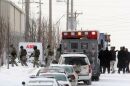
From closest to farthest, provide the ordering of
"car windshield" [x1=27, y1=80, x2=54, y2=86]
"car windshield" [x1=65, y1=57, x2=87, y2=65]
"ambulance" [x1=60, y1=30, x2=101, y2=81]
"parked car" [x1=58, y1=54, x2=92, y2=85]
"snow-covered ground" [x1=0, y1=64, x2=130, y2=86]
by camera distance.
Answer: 1. "car windshield" [x1=27, y1=80, x2=54, y2=86]
2. "snow-covered ground" [x1=0, y1=64, x2=130, y2=86]
3. "parked car" [x1=58, y1=54, x2=92, y2=85]
4. "car windshield" [x1=65, y1=57, x2=87, y2=65]
5. "ambulance" [x1=60, y1=30, x2=101, y2=81]

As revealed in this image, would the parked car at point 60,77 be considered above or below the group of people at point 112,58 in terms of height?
above

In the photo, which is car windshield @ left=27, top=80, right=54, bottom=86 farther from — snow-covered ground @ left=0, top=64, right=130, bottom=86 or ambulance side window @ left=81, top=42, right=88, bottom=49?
ambulance side window @ left=81, top=42, right=88, bottom=49

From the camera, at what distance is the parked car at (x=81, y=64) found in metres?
29.5

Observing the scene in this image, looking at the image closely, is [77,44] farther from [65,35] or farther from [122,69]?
[122,69]

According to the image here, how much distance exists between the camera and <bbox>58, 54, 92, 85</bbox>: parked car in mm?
29469

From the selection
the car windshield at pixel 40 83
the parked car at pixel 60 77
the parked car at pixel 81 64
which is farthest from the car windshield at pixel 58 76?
the parked car at pixel 81 64

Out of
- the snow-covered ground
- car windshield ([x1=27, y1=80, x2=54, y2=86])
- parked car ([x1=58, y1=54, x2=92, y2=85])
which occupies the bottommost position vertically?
the snow-covered ground

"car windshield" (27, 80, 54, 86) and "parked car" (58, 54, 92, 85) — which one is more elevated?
"car windshield" (27, 80, 54, 86)

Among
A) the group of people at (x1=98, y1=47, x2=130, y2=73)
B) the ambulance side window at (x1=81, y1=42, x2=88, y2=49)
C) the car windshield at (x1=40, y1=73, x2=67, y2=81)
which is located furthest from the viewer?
the group of people at (x1=98, y1=47, x2=130, y2=73)

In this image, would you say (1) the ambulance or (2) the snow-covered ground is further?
(1) the ambulance

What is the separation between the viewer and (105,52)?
36.9 meters

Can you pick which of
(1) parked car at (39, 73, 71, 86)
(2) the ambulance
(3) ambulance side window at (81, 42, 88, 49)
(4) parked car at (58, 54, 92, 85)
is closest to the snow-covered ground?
(2) the ambulance

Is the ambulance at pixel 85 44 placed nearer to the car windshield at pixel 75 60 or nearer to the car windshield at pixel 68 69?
the car windshield at pixel 75 60

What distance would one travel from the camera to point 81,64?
29547 mm
